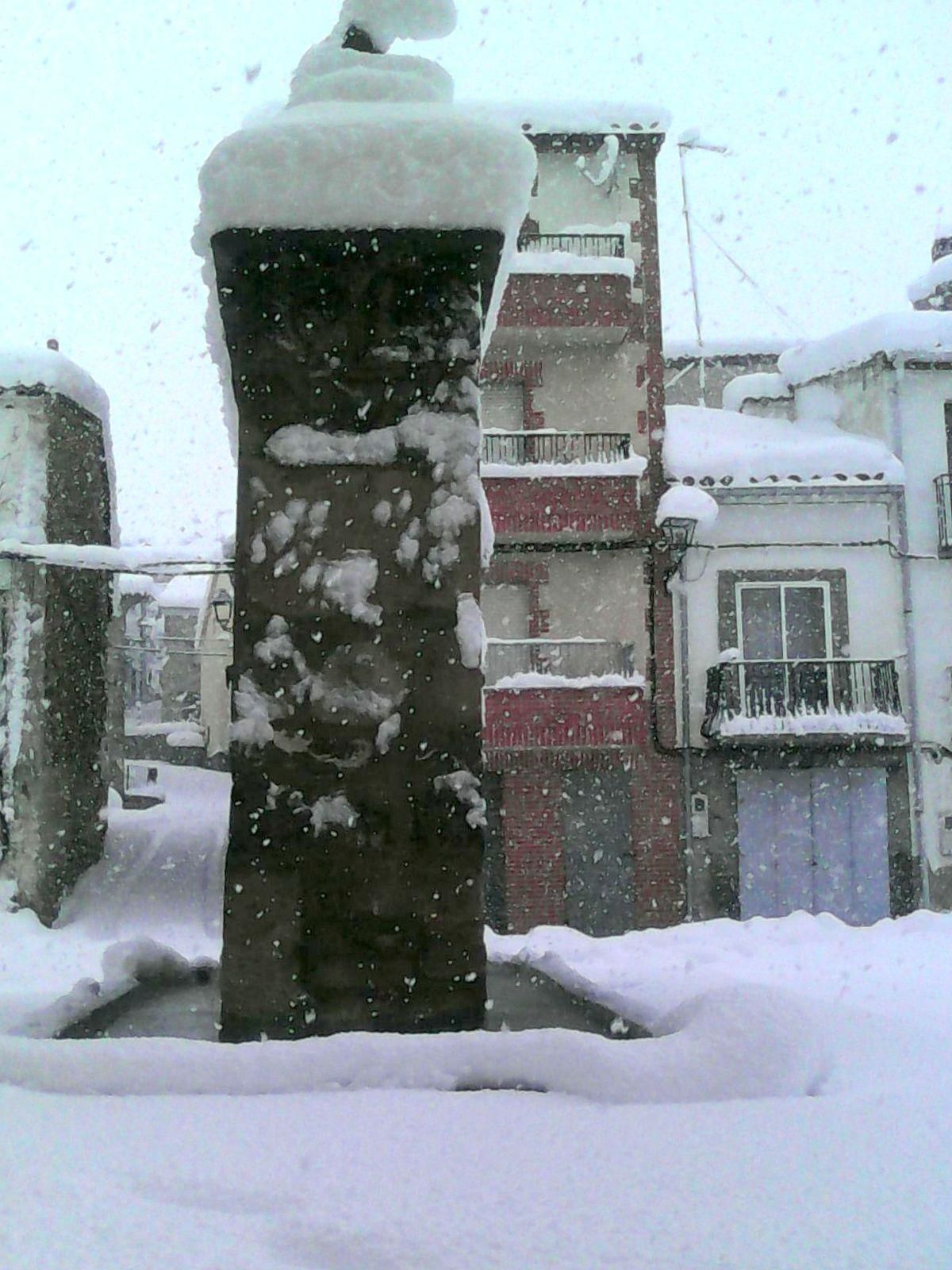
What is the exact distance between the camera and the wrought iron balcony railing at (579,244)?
575 inches

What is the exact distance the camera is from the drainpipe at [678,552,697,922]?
14.1m

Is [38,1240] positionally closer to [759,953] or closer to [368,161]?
[368,161]

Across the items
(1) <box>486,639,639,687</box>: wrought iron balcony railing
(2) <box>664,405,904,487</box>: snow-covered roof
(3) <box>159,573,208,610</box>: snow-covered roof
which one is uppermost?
(3) <box>159,573,208,610</box>: snow-covered roof

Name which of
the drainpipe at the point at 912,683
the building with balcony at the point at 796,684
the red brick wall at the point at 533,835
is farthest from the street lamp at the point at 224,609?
the drainpipe at the point at 912,683

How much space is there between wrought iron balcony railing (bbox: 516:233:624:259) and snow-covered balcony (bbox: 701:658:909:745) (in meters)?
5.45

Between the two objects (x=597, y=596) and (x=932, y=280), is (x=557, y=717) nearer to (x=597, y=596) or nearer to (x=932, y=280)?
(x=597, y=596)

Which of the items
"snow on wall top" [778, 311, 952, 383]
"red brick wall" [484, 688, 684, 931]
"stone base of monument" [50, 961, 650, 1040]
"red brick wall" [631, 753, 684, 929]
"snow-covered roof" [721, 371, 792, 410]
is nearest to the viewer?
"stone base of monument" [50, 961, 650, 1040]

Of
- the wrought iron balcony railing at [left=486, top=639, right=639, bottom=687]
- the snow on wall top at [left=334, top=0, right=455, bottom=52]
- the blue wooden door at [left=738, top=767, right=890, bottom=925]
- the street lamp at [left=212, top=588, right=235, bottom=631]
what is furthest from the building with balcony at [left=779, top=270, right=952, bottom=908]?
the snow on wall top at [left=334, top=0, right=455, bottom=52]

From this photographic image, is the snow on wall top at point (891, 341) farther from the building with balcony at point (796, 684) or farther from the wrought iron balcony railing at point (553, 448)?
the wrought iron balcony railing at point (553, 448)

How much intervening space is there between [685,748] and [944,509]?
4.60 m

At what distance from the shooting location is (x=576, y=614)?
14266 mm

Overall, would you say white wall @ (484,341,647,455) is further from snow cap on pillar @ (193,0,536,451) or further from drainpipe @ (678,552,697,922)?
snow cap on pillar @ (193,0,536,451)

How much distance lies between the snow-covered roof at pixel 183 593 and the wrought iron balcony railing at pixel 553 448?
2344cm

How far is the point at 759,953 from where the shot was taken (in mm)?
5699
